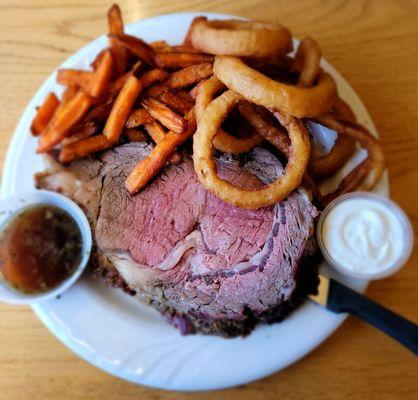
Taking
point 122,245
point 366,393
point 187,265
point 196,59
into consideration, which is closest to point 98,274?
point 122,245

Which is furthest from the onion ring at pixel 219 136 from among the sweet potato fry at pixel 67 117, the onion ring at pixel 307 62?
the sweet potato fry at pixel 67 117

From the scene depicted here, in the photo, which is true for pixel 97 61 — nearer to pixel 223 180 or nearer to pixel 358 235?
pixel 223 180

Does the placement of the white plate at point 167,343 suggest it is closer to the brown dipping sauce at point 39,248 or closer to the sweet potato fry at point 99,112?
the brown dipping sauce at point 39,248

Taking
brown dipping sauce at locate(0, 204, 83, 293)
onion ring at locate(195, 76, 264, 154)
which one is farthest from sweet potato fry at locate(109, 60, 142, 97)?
brown dipping sauce at locate(0, 204, 83, 293)

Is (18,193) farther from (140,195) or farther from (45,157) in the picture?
(140,195)

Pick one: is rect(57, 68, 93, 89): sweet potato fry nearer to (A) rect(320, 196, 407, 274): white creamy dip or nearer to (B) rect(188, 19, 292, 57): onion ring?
(B) rect(188, 19, 292, 57): onion ring

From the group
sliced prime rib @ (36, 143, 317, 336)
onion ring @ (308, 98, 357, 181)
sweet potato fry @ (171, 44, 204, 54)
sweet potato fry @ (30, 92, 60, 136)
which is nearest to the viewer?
onion ring @ (308, 98, 357, 181)
